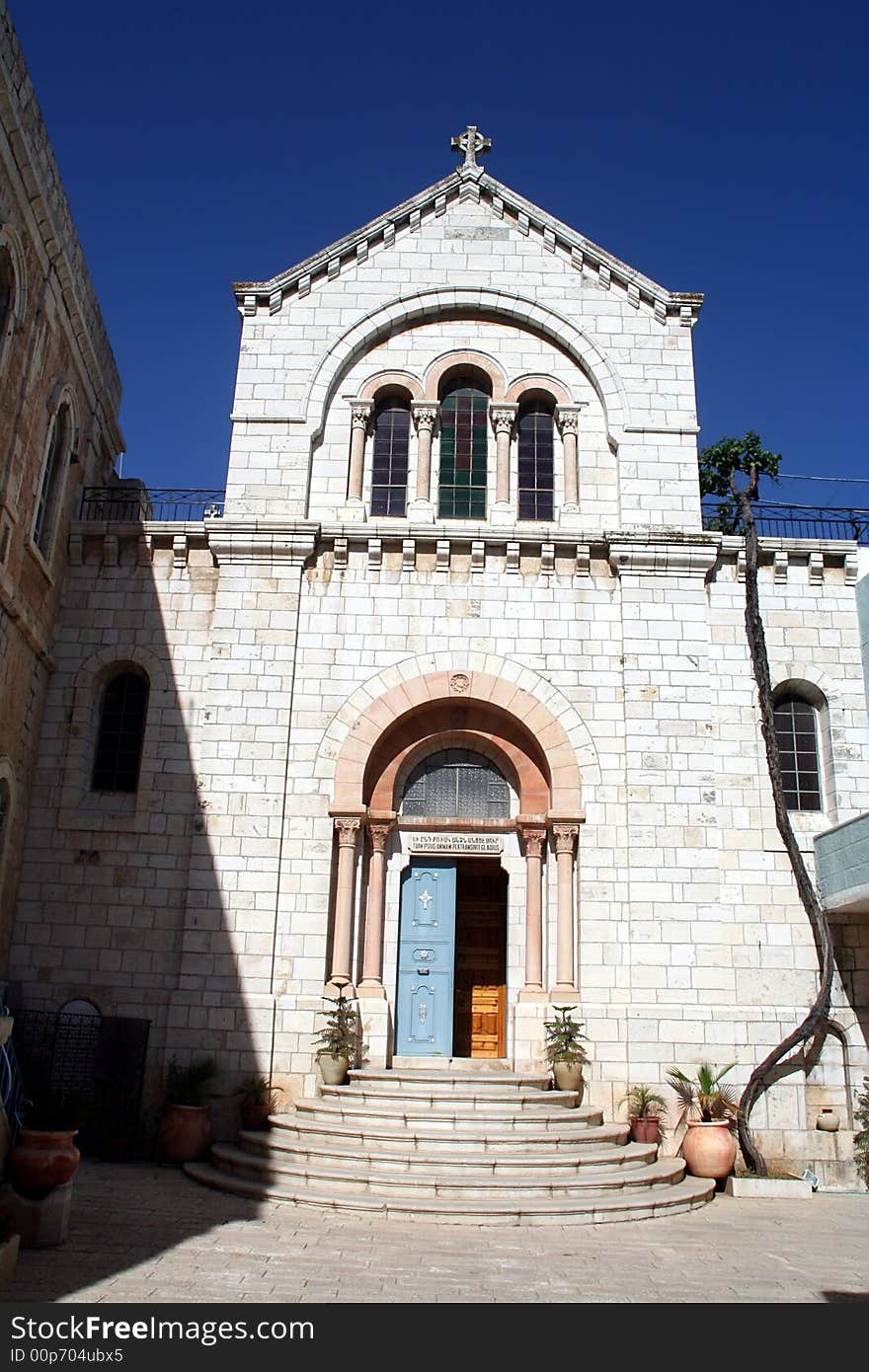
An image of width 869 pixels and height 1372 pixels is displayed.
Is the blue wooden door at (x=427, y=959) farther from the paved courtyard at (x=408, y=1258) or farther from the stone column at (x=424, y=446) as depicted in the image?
the stone column at (x=424, y=446)

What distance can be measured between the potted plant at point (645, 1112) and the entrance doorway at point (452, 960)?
2.49 metres

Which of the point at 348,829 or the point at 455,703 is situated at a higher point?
the point at 455,703

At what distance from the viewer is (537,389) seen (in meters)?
17.2

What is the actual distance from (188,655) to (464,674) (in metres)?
4.08

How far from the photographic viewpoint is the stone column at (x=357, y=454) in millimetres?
16516

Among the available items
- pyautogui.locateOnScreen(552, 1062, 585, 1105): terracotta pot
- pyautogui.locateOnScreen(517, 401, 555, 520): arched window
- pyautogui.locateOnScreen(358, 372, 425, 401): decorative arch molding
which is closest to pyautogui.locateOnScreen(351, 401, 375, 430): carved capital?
pyautogui.locateOnScreen(358, 372, 425, 401): decorative arch molding

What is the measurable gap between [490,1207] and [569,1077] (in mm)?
3008

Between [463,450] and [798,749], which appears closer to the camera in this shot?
[798,749]

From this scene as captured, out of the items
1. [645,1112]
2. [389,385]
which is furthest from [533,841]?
[389,385]

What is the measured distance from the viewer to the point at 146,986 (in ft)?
47.1

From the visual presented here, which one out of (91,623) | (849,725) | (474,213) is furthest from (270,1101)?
(474,213)

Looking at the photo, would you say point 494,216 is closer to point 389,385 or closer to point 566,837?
point 389,385

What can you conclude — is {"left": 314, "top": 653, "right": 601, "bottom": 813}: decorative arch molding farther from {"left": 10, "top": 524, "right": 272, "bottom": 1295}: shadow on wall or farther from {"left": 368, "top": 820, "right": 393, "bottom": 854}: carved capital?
{"left": 10, "top": 524, "right": 272, "bottom": 1295}: shadow on wall
